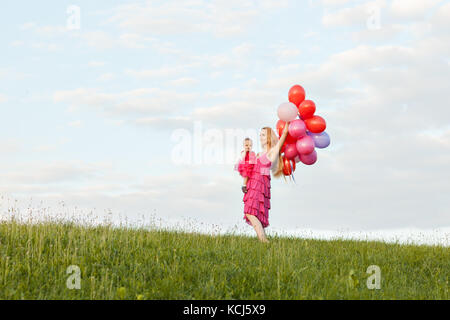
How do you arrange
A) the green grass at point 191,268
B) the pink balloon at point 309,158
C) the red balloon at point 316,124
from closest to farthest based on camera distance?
the green grass at point 191,268 → the red balloon at point 316,124 → the pink balloon at point 309,158

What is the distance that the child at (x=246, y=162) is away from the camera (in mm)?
10367

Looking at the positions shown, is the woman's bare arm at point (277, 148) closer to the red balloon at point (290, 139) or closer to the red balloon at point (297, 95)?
the red balloon at point (290, 139)

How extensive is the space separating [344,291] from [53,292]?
4165 millimetres

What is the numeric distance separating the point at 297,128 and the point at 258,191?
67.8 inches

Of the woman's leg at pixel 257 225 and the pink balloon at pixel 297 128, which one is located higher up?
the pink balloon at pixel 297 128

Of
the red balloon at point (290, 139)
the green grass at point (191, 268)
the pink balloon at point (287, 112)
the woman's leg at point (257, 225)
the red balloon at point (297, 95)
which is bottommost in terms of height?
the green grass at point (191, 268)

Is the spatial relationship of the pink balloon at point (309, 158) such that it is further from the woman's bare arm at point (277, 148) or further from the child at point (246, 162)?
the child at point (246, 162)

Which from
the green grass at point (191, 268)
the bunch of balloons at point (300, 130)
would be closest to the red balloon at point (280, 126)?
the bunch of balloons at point (300, 130)

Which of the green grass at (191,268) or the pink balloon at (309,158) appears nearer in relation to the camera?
the green grass at (191,268)

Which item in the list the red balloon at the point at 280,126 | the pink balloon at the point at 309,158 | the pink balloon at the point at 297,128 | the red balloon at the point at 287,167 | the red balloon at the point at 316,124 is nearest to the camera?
the pink balloon at the point at 297,128

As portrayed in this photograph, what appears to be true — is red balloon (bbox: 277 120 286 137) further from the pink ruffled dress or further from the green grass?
the green grass

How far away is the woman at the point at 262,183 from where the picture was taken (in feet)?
33.7

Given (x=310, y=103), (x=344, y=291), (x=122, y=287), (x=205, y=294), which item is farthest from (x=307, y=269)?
(x=310, y=103)

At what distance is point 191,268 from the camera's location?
7.13 metres
